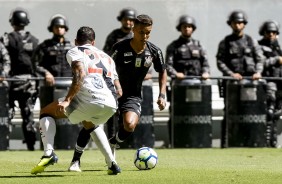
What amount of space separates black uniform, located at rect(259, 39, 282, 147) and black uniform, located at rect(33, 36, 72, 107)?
3.87 m

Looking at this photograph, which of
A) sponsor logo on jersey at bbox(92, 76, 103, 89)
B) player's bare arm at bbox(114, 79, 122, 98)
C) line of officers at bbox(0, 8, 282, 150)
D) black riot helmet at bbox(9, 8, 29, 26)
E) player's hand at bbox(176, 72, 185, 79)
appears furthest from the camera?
black riot helmet at bbox(9, 8, 29, 26)

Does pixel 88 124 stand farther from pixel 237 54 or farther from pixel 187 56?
pixel 237 54

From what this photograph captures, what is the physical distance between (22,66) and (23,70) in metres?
0.08

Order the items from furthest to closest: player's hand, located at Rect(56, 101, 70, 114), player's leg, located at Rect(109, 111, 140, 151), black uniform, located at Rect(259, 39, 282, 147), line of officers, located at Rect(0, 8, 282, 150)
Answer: black uniform, located at Rect(259, 39, 282, 147)
line of officers, located at Rect(0, 8, 282, 150)
player's leg, located at Rect(109, 111, 140, 151)
player's hand, located at Rect(56, 101, 70, 114)

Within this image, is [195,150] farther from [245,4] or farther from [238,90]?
[245,4]

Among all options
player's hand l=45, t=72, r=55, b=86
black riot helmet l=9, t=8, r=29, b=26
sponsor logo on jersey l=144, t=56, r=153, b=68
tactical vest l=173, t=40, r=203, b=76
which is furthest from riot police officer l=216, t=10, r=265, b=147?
sponsor logo on jersey l=144, t=56, r=153, b=68

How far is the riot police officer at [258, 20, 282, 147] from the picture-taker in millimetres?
23172

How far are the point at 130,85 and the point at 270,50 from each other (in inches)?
286

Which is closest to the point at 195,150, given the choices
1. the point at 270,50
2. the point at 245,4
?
the point at 270,50

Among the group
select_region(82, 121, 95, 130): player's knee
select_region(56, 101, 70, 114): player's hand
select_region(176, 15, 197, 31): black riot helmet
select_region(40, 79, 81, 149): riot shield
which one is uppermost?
select_region(176, 15, 197, 31): black riot helmet

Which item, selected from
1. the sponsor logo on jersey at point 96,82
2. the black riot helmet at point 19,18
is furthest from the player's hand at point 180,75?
the sponsor logo on jersey at point 96,82

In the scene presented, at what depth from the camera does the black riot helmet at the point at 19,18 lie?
22656 mm

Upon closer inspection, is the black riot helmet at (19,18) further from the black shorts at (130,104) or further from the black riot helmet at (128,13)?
the black shorts at (130,104)

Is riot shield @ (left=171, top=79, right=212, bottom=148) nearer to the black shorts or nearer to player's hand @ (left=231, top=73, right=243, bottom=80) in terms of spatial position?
player's hand @ (left=231, top=73, right=243, bottom=80)
